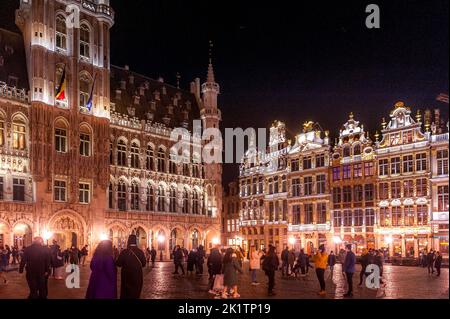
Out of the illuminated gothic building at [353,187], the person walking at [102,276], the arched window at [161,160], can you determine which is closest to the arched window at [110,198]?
the arched window at [161,160]

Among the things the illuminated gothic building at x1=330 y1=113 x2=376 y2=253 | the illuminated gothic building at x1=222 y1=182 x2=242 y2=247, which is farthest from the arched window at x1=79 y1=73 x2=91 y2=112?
the illuminated gothic building at x1=222 y1=182 x2=242 y2=247

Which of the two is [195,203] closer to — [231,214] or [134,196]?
[134,196]

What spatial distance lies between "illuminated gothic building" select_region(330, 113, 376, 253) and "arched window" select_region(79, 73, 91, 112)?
73.1 ft

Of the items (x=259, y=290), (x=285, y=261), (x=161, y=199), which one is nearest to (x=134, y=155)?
(x=161, y=199)

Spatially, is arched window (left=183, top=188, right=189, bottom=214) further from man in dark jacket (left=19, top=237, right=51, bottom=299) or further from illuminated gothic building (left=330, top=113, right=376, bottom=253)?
man in dark jacket (left=19, top=237, right=51, bottom=299)

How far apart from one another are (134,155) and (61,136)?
8785 mm

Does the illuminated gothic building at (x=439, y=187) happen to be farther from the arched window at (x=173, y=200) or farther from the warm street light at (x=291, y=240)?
the arched window at (x=173, y=200)

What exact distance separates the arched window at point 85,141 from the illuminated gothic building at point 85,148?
0.08m

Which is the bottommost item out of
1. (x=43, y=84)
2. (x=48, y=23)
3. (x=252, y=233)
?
(x=252, y=233)

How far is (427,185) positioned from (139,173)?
2358 centimetres

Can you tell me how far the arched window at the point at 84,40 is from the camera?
1893 inches

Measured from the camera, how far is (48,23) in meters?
44.8
